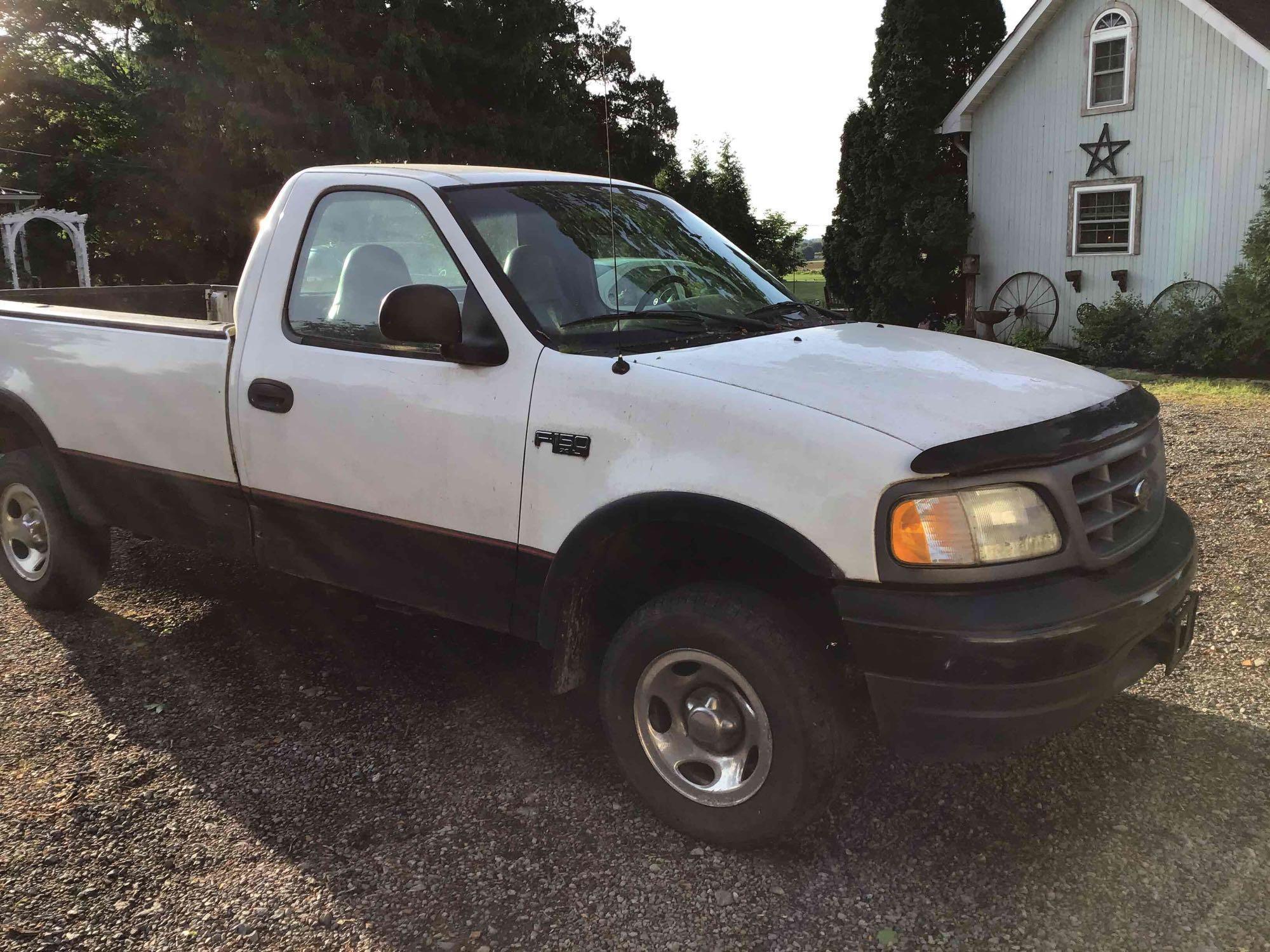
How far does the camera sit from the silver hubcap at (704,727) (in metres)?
2.91

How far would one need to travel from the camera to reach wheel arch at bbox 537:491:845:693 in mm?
2768

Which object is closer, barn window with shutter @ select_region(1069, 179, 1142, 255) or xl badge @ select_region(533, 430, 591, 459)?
xl badge @ select_region(533, 430, 591, 459)

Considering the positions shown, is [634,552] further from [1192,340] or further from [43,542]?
[1192,340]

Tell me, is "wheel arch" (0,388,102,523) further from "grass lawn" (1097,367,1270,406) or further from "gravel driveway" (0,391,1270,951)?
"grass lawn" (1097,367,1270,406)

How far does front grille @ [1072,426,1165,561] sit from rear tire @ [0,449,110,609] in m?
4.23

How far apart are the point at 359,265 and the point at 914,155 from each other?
19657 mm

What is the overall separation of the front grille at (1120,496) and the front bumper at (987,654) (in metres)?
0.14

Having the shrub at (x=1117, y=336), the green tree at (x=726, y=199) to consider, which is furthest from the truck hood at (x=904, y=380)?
the green tree at (x=726, y=199)

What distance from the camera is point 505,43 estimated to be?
87.7 feet

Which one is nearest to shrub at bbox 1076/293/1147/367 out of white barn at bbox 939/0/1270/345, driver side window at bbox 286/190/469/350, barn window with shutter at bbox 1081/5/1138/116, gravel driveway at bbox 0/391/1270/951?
white barn at bbox 939/0/1270/345

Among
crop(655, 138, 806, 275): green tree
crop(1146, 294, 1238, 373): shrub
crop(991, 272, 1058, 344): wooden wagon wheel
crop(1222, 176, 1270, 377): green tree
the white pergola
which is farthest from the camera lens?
crop(655, 138, 806, 275): green tree

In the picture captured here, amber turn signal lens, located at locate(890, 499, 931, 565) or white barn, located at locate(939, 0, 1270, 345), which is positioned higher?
white barn, located at locate(939, 0, 1270, 345)

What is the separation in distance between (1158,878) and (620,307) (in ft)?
7.59

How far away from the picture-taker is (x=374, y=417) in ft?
11.6
